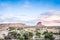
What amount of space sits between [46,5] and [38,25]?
2.29ft

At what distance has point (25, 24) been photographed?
23.2 ft

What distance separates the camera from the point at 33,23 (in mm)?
7020

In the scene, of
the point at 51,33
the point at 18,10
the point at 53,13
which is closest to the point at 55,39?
the point at 51,33

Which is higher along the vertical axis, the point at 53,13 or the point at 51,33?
the point at 53,13

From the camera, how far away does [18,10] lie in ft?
22.7

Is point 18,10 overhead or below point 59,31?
overhead

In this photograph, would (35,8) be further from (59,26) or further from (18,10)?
(59,26)

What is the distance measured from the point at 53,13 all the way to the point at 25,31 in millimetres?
1091

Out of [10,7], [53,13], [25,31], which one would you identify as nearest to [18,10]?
[10,7]

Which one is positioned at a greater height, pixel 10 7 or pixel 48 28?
pixel 10 7

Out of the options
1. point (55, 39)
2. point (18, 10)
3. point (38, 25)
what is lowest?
point (55, 39)

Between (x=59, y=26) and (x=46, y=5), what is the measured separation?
2.70ft

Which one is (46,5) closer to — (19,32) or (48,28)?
(48,28)

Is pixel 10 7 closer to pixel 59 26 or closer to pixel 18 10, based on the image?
pixel 18 10
